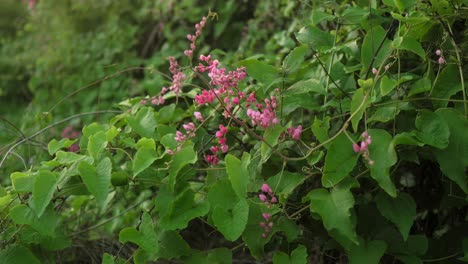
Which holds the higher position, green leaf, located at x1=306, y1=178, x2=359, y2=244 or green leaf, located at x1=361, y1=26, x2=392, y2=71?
green leaf, located at x1=361, y1=26, x2=392, y2=71

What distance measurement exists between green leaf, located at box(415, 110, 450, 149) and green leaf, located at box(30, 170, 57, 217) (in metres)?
0.79

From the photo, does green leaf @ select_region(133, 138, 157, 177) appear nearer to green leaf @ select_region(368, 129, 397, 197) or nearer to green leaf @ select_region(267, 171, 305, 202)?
green leaf @ select_region(267, 171, 305, 202)

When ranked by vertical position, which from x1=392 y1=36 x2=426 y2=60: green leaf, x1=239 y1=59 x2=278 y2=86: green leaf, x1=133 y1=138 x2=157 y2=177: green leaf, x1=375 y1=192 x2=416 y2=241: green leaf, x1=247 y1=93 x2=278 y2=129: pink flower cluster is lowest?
x1=375 y1=192 x2=416 y2=241: green leaf

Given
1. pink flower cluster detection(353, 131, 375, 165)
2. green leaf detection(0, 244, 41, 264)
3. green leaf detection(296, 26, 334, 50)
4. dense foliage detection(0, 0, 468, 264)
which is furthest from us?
green leaf detection(296, 26, 334, 50)

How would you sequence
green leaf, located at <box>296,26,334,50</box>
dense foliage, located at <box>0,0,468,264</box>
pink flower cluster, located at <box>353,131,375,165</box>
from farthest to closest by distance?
1. green leaf, located at <box>296,26,334,50</box>
2. dense foliage, located at <box>0,0,468,264</box>
3. pink flower cluster, located at <box>353,131,375,165</box>

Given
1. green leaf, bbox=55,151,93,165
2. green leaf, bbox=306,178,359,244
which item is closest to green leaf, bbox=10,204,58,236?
green leaf, bbox=55,151,93,165

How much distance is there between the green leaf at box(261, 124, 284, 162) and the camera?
1.34 m

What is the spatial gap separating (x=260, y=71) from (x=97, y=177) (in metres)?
0.47

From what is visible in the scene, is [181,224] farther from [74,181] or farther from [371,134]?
[371,134]

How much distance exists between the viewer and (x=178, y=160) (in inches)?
53.6

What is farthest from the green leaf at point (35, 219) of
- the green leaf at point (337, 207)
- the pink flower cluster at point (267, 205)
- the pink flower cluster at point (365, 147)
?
the pink flower cluster at point (365, 147)

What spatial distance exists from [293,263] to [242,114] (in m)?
0.40

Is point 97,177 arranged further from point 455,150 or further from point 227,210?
point 455,150

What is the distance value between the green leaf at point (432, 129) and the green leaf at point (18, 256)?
90cm
